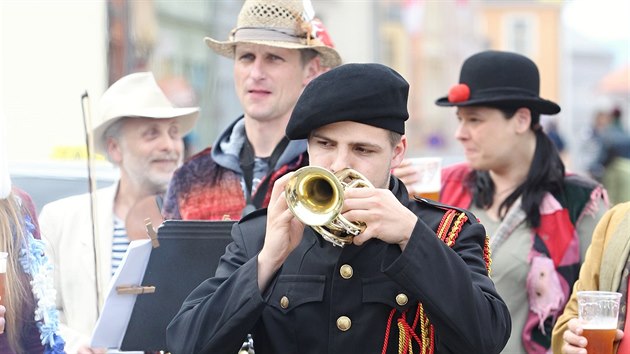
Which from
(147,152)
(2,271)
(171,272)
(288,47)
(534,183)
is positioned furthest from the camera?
(147,152)

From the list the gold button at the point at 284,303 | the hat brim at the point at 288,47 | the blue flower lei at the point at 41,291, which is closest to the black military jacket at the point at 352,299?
the gold button at the point at 284,303

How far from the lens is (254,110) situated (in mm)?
5410

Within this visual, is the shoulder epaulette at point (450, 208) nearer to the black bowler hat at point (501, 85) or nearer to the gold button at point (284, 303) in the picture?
the gold button at point (284, 303)

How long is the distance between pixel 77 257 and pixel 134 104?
86cm

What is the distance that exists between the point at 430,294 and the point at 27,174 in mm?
4220

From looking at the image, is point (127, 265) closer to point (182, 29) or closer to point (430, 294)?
point (430, 294)

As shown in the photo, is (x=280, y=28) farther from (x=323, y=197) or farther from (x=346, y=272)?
(x=323, y=197)

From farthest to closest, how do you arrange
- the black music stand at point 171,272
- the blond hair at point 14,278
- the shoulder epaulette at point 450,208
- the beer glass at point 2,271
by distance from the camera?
the black music stand at point 171,272, the blond hair at point 14,278, the beer glass at point 2,271, the shoulder epaulette at point 450,208

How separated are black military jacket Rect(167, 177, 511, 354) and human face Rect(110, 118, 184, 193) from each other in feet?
→ 7.73

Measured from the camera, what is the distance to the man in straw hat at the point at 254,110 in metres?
5.41

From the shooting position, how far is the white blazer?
5652 mm

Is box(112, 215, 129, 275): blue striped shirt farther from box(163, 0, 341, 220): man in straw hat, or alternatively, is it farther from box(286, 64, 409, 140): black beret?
box(286, 64, 409, 140): black beret

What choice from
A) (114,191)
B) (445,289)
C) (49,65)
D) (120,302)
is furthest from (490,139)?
(49,65)

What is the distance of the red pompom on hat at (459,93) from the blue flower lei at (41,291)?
2445 millimetres
